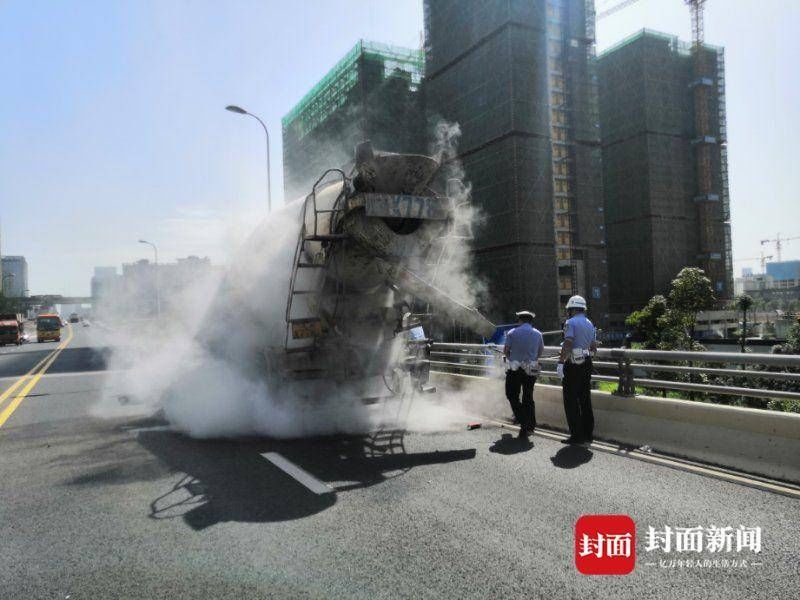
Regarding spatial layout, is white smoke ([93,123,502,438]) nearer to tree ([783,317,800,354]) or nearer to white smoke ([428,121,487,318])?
white smoke ([428,121,487,318])

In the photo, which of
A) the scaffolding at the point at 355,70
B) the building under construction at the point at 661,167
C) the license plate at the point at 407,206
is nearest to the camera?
the license plate at the point at 407,206

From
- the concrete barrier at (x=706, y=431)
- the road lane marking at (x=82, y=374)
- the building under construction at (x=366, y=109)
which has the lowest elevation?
the road lane marking at (x=82, y=374)

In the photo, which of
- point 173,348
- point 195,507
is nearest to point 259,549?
point 195,507

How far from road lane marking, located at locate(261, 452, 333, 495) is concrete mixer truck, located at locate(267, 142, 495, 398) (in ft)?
4.13

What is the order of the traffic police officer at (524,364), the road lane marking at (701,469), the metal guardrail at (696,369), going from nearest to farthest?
the road lane marking at (701,469)
the metal guardrail at (696,369)
the traffic police officer at (524,364)

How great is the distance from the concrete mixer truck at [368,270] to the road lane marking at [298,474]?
1259 mm

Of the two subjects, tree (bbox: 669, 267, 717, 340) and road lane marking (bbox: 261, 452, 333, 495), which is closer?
road lane marking (bbox: 261, 452, 333, 495)

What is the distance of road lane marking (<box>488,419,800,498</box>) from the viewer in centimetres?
495

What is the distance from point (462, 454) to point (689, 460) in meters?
2.32

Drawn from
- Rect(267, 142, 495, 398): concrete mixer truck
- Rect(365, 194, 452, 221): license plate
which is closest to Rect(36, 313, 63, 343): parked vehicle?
Rect(267, 142, 495, 398): concrete mixer truck

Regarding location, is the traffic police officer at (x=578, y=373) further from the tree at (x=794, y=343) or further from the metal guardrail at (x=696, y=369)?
the tree at (x=794, y=343)

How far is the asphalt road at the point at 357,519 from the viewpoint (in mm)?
3447

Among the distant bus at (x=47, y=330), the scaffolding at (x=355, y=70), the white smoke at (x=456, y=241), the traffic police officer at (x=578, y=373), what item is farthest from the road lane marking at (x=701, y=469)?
the distant bus at (x=47, y=330)

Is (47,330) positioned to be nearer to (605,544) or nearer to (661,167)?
(605,544)
